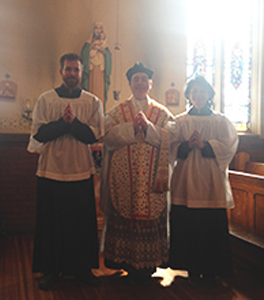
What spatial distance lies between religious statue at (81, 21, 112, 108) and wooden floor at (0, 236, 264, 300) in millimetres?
3453

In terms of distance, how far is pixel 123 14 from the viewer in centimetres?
675

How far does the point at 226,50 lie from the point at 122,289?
619 cm

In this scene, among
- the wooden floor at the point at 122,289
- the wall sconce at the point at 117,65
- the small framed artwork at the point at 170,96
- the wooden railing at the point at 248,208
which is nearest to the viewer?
the wooden floor at the point at 122,289

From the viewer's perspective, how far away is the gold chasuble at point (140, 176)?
321 centimetres

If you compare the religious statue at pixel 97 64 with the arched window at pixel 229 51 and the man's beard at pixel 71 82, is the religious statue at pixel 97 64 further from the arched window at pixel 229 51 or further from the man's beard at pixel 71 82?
the man's beard at pixel 71 82

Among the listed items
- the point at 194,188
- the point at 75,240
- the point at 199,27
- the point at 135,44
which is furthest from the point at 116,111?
the point at 199,27

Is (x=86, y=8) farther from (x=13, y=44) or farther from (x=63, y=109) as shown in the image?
(x=63, y=109)

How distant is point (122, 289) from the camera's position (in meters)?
3.11

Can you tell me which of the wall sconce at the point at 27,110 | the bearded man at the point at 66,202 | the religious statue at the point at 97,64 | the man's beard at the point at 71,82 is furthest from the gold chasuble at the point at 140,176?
the wall sconce at the point at 27,110

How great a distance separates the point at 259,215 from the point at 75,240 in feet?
7.08

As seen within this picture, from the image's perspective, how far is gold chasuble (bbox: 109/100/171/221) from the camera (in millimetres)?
3205

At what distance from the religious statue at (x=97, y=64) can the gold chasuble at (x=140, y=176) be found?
112 inches

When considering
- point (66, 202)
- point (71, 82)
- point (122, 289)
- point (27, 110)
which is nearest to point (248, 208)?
point (122, 289)

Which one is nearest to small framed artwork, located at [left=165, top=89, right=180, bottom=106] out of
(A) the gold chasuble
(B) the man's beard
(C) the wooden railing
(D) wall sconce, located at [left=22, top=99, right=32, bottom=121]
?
(D) wall sconce, located at [left=22, top=99, right=32, bottom=121]
